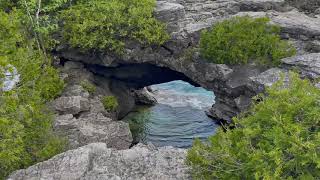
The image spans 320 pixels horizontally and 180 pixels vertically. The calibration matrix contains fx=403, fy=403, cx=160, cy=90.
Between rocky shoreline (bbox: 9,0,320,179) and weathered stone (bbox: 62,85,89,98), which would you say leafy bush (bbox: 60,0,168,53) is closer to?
rocky shoreline (bbox: 9,0,320,179)

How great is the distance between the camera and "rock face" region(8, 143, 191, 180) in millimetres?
14469

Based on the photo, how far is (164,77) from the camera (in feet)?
118

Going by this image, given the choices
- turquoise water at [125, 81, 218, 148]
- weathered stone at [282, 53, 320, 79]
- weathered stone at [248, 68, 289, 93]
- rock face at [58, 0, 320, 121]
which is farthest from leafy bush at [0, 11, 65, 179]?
weathered stone at [282, 53, 320, 79]

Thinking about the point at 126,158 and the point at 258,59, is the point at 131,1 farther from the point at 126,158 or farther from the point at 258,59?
the point at 126,158

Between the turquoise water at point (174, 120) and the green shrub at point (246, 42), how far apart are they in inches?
355

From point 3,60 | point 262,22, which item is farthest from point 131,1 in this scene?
point 3,60

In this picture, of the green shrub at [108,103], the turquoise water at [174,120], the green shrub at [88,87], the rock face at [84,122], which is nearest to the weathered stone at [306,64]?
the rock face at [84,122]

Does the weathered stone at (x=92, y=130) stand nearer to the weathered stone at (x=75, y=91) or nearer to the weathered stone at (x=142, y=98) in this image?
the weathered stone at (x=75, y=91)

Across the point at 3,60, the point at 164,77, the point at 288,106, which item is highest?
the point at 3,60

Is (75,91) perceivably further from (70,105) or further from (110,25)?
(110,25)

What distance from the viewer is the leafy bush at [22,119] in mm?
15844

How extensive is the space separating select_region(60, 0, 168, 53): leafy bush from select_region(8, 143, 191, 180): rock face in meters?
13.5

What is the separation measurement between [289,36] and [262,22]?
8.41ft

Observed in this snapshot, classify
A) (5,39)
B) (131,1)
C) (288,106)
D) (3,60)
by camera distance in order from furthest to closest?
(131,1), (5,39), (3,60), (288,106)
